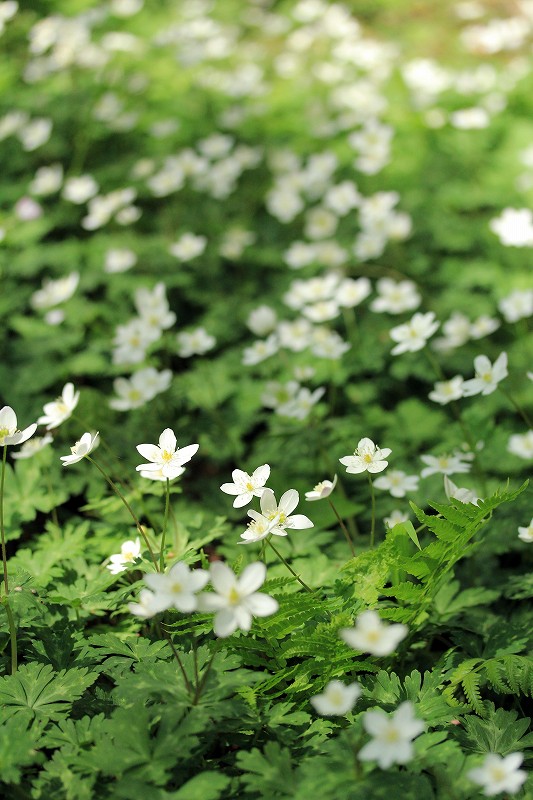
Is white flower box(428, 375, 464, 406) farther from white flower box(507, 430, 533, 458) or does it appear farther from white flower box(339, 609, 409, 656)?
→ white flower box(339, 609, 409, 656)

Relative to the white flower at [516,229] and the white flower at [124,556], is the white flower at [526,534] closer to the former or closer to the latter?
the white flower at [124,556]

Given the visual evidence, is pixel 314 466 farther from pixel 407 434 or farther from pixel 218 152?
pixel 218 152

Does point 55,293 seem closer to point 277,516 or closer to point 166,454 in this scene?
point 166,454

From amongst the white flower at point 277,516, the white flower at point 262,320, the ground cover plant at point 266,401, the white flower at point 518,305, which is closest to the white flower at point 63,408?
the ground cover plant at point 266,401

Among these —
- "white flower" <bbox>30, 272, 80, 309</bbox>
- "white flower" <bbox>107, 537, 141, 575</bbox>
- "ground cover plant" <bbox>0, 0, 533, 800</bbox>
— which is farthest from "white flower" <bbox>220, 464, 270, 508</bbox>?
"white flower" <bbox>30, 272, 80, 309</bbox>

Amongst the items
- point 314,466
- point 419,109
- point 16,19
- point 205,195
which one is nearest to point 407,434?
point 314,466
